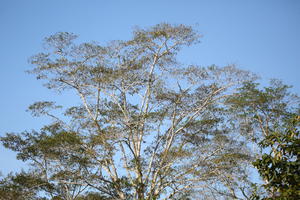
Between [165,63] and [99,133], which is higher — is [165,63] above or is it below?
above

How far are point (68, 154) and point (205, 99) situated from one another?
456 centimetres

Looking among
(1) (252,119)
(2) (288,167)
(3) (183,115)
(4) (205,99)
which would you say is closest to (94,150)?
(3) (183,115)

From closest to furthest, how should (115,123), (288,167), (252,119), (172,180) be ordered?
(288,167), (172,180), (115,123), (252,119)

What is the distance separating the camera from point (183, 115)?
1228cm

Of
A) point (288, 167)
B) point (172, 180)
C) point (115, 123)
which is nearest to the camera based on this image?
point (288, 167)

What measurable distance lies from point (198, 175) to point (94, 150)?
309 centimetres

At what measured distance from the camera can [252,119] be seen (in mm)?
14164

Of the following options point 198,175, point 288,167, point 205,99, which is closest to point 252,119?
point 205,99

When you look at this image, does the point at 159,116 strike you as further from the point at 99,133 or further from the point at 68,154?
the point at 68,154

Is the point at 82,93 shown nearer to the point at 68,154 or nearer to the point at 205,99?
the point at 68,154

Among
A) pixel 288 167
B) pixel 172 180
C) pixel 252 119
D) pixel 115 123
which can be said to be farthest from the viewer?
pixel 252 119

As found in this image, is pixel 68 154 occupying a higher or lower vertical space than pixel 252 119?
lower

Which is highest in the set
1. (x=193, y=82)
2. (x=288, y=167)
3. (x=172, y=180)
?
(x=193, y=82)

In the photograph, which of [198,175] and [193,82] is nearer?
[198,175]
